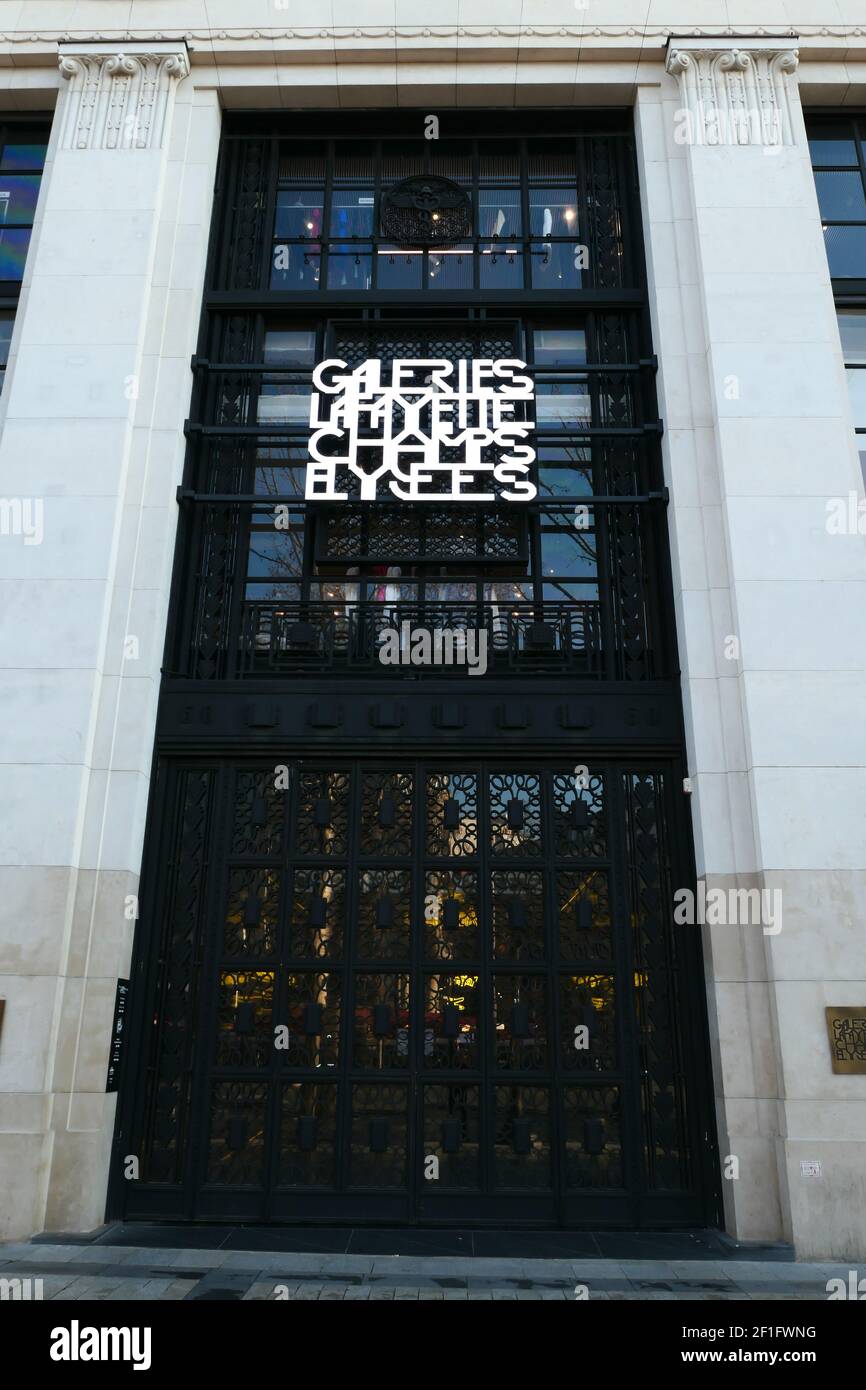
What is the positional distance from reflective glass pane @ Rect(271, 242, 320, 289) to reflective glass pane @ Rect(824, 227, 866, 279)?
7.04 metres

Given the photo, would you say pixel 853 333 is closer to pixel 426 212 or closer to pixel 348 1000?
pixel 426 212

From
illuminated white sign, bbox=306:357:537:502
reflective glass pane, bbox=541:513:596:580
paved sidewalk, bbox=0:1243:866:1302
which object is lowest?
paved sidewalk, bbox=0:1243:866:1302

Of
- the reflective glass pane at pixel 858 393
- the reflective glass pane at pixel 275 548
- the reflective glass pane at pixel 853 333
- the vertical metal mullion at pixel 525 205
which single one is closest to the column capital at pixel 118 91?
the vertical metal mullion at pixel 525 205

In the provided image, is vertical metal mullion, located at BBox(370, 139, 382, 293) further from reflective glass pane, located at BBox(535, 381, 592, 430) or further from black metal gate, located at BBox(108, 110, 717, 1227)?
reflective glass pane, located at BBox(535, 381, 592, 430)

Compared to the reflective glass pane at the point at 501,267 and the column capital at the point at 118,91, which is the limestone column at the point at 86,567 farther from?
the reflective glass pane at the point at 501,267

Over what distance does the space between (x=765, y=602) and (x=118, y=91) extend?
1120 cm

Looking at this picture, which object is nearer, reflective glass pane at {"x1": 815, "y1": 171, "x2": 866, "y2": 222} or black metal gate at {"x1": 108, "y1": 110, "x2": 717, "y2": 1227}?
black metal gate at {"x1": 108, "y1": 110, "x2": 717, "y2": 1227}

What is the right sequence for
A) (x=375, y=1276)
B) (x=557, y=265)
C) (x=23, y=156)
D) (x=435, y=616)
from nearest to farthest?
(x=375, y=1276) → (x=435, y=616) → (x=557, y=265) → (x=23, y=156)

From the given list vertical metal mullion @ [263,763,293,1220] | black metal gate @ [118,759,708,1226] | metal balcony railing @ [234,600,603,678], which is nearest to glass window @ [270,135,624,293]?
metal balcony railing @ [234,600,603,678]

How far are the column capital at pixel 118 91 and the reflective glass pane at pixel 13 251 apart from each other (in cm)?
142

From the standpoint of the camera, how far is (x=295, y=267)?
12.4m

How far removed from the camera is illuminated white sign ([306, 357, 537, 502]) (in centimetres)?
1087

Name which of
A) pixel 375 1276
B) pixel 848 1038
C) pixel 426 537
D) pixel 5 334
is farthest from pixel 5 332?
→ pixel 848 1038

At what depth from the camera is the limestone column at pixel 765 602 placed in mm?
8422
